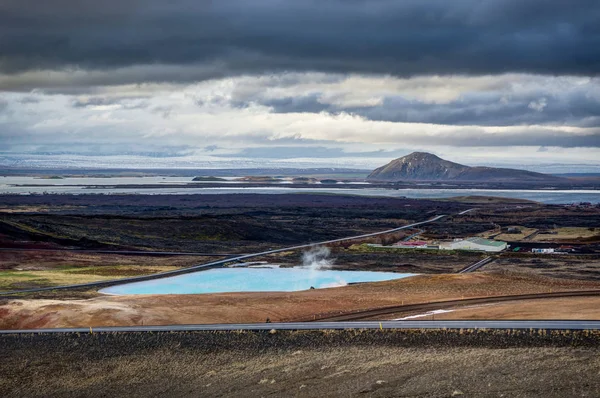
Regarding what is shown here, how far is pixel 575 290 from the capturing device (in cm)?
7919

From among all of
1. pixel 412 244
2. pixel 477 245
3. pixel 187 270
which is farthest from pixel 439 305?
pixel 412 244

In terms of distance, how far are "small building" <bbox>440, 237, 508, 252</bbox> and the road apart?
57677 mm

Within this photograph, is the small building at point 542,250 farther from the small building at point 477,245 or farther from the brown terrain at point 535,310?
the brown terrain at point 535,310

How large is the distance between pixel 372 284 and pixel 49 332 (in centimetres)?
3981

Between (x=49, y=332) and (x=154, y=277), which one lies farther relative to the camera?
(x=154, y=277)

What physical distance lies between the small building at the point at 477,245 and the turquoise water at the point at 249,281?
106 ft

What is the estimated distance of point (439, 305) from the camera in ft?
233

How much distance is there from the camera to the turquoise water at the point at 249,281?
93.4 meters

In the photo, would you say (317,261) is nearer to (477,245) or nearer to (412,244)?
(412,244)

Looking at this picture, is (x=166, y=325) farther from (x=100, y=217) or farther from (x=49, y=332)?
(x=100, y=217)

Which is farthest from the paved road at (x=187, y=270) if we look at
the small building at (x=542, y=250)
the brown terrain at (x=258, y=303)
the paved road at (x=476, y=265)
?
the small building at (x=542, y=250)

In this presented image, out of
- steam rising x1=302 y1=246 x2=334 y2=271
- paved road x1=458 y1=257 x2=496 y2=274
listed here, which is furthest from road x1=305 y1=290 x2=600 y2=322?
steam rising x1=302 y1=246 x2=334 y2=271

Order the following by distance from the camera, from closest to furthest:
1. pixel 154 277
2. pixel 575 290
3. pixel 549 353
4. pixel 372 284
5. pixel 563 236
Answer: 1. pixel 549 353
2. pixel 575 290
3. pixel 372 284
4. pixel 154 277
5. pixel 563 236

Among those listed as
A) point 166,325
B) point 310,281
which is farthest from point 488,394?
point 310,281
